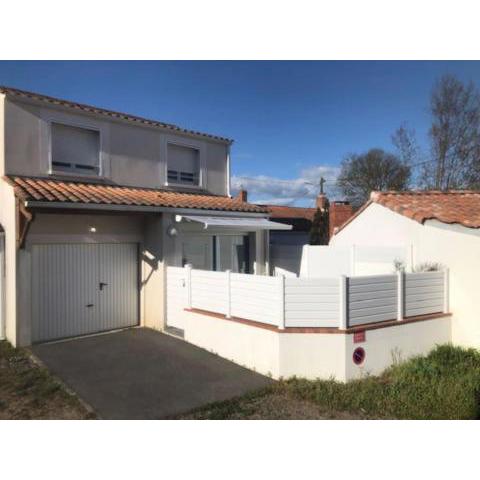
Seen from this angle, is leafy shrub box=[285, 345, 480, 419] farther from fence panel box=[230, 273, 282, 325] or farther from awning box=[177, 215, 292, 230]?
awning box=[177, 215, 292, 230]

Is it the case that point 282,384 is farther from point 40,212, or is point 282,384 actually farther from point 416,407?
point 40,212

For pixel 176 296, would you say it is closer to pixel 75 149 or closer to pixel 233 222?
pixel 233 222

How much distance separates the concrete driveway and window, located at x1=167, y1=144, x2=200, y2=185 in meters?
8.27

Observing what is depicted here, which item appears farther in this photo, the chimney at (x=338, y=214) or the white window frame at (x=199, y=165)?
the chimney at (x=338, y=214)

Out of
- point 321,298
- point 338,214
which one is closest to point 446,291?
point 321,298

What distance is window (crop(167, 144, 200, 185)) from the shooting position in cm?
1858

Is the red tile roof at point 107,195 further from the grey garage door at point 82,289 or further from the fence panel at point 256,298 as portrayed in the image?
the fence panel at point 256,298

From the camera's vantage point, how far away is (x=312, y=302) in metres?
10.1

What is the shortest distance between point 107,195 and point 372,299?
9.36 meters

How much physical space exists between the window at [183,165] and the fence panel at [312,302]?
10403 millimetres

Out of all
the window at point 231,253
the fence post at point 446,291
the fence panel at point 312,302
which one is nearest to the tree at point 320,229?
the window at point 231,253

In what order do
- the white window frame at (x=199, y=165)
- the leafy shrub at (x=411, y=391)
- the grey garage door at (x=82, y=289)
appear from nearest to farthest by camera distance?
the leafy shrub at (x=411, y=391) → the grey garage door at (x=82, y=289) → the white window frame at (x=199, y=165)

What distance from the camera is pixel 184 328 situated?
13.2 meters

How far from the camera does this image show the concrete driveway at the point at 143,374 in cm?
852
